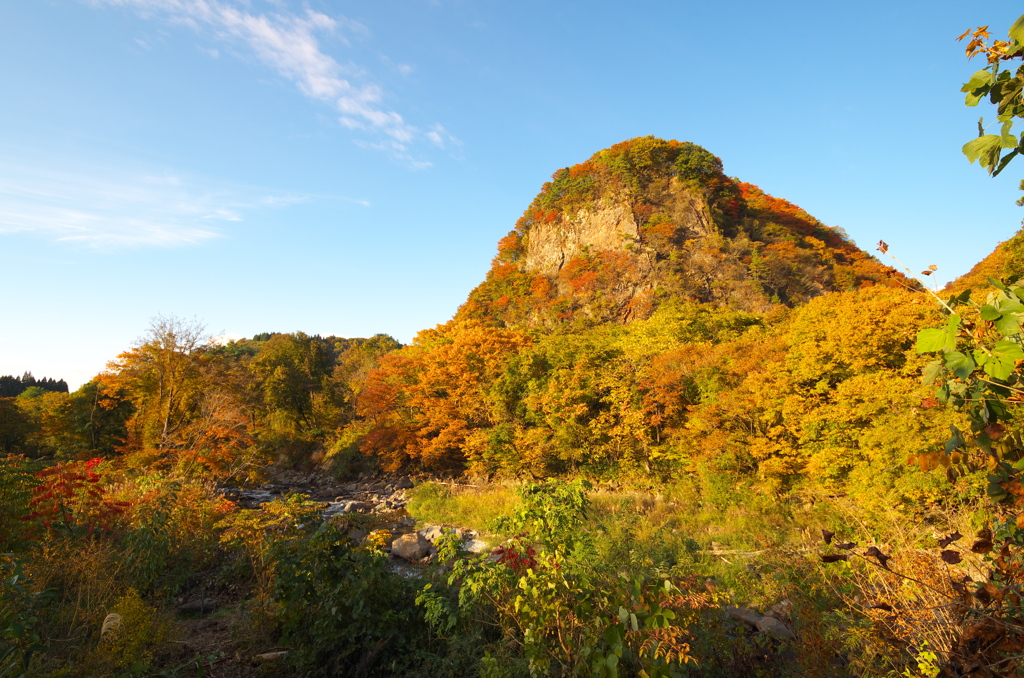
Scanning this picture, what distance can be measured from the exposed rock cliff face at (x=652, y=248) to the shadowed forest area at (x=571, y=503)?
2.31 meters

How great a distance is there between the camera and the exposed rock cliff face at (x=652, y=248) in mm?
35406

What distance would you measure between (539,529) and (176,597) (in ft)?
20.7

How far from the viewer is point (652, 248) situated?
38500mm

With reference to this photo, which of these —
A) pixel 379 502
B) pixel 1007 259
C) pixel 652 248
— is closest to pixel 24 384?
pixel 379 502

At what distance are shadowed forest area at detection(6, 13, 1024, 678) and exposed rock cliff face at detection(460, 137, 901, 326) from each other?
2310mm

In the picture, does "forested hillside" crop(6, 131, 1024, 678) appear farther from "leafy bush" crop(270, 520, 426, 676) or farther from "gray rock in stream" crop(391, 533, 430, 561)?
"gray rock in stream" crop(391, 533, 430, 561)

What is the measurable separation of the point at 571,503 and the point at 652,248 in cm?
3667

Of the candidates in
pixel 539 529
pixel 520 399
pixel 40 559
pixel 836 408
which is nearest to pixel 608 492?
pixel 520 399

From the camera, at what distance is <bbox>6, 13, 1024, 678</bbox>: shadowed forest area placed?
257cm

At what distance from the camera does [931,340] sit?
1.50 meters

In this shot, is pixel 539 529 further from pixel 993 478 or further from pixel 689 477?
pixel 689 477

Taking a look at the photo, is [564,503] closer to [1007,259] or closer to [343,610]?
[343,610]

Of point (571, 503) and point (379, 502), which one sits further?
point (379, 502)

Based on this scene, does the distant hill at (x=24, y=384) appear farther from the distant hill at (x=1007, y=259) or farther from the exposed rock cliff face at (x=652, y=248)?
the distant hill at (x=1007, y=259)
